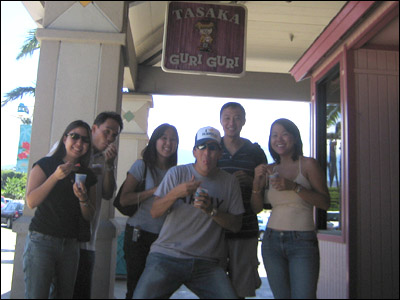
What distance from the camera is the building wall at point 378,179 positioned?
3.20 metres

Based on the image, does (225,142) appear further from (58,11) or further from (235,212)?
(58,11)

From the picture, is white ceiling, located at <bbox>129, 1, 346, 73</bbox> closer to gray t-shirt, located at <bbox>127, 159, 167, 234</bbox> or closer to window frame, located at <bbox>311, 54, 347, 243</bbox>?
window frame, located at <bbox>311, 54, 347, 243</bbox>

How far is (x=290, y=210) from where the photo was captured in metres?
2.25

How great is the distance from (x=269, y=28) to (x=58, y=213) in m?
3.50

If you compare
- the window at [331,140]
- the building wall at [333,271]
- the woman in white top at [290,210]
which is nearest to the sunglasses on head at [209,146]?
the woman in white top at [290,210]

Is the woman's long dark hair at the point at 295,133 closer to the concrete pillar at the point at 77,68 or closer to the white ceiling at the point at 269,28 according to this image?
the white ceiling at the point at 269,28

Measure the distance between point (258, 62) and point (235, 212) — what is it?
443 centimetres

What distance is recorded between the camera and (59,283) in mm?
2111

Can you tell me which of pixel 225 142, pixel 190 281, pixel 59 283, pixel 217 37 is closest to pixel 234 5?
pixel 217 37

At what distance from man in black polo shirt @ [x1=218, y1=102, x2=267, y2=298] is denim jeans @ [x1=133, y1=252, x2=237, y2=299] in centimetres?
30

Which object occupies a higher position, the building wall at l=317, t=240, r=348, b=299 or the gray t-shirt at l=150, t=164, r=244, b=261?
the gray t-shirt at l=150, t=164, r=244, b=261

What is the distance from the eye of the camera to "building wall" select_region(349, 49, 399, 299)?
3195 millimetres

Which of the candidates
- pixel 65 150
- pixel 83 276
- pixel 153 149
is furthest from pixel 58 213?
pixel 153 149

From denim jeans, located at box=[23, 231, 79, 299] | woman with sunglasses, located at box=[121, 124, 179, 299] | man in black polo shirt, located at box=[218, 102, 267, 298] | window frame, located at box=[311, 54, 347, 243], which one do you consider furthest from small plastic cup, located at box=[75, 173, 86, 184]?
window frame, located at box=[311, 54, 347, 243]
